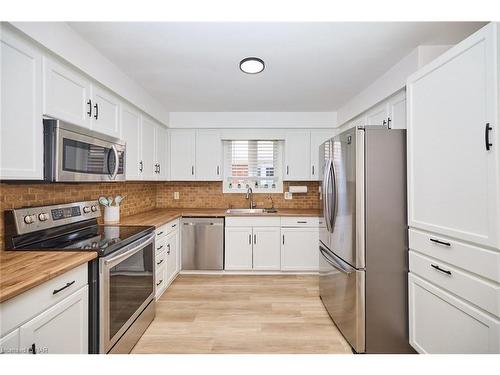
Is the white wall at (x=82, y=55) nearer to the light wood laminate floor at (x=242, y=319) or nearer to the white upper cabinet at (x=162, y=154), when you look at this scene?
the white upper cabinet at (x=162, y=154)

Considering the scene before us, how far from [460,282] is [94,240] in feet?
7.22

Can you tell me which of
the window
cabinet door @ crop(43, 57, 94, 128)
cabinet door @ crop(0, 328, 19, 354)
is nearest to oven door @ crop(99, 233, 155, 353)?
cabinet door @ crop(0, 328, 19, 354)

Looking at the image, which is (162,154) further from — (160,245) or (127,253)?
(127,253)

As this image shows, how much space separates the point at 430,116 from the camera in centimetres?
154

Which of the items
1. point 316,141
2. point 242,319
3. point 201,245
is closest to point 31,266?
point 242,319

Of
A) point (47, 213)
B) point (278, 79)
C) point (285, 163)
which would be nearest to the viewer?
point (47, 213)

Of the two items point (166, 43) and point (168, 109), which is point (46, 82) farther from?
point (168, 109)

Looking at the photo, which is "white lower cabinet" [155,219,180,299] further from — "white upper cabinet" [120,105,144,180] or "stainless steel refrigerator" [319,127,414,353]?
"stainless steel refrigerator" [319,127,414,353]

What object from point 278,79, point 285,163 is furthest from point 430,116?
point 285,163

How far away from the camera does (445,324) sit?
1.43 meters

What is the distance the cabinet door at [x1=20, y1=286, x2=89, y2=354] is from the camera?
1.09 m

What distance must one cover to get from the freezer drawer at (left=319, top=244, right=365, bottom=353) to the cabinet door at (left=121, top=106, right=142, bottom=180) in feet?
7.05

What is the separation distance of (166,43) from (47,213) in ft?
4.84

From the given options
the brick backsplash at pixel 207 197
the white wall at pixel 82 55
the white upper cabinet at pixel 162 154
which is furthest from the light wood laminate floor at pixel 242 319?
the white wall at pixel 82 55
